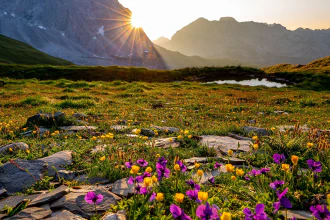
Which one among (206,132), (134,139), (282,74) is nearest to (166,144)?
(134,139)

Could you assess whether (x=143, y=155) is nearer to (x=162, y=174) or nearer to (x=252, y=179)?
(x=162, y=174)

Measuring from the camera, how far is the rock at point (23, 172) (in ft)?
12.4

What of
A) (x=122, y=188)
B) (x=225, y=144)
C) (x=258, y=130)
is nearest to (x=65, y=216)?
(x=122, y=188)

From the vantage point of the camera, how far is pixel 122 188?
3.62 metres

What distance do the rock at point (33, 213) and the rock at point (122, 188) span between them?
3.06ft

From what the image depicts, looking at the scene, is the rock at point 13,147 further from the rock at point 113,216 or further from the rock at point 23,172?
the rock at point 113,216

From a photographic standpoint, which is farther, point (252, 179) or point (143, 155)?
point (143, 155)

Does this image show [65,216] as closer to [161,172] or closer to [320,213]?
[161,172]

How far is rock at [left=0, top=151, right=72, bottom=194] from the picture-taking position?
149 inches

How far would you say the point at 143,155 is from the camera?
5.03m

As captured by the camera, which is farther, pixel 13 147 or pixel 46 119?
pixel 46 119

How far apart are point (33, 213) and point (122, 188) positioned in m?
1.20

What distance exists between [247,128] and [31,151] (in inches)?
247

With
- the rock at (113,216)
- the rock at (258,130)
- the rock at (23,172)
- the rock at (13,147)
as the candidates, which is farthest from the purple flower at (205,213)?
the rock at (258,130)
